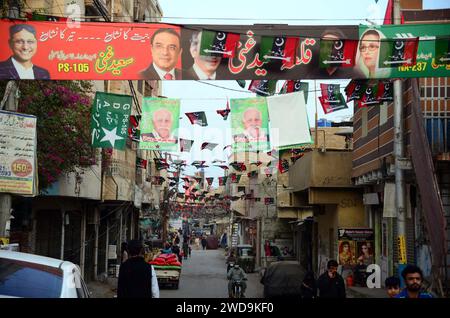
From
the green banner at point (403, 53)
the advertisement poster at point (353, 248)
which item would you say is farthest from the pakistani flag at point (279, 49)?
the advertisement poster at point (353, 248)

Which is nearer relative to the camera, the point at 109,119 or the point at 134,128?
the point at 109,119

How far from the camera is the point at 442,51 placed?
12188mm

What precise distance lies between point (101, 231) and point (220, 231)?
76905 millimetres

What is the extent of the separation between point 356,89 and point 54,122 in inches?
296

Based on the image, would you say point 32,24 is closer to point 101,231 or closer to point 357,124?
point 357,124

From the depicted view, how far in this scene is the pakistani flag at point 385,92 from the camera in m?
14.7

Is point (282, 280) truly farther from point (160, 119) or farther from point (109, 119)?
point (109, 119)

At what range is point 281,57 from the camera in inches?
489

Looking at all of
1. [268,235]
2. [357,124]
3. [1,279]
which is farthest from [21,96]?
[268,235]

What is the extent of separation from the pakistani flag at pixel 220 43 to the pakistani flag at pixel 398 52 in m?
2.94

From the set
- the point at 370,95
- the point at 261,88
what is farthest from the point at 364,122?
the point at 261,88

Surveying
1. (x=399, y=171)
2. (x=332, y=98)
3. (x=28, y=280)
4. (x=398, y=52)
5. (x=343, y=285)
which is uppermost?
(x=398, y=52)

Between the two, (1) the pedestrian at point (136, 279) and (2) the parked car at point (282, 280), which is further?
(2) the parked car at point (282, 280)

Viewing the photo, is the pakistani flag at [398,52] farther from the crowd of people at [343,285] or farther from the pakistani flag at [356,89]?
the crowd of people at [343,285]
